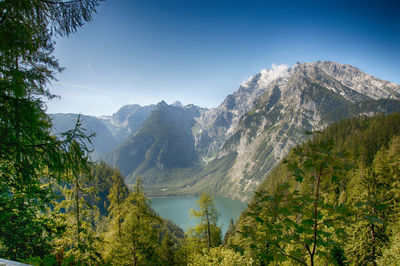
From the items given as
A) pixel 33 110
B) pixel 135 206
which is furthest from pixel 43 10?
pixel 135 206

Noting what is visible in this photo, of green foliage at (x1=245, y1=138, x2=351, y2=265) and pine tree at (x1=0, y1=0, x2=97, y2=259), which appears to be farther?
pine tree at (x1=0, y1=0, x2=97, y2=259)

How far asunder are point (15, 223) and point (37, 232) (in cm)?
78

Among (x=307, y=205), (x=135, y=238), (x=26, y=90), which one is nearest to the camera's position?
(x=307, y=205)

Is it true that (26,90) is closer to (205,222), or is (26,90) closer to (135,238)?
(135,238)

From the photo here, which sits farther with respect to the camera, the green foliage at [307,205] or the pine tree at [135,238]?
the pine tree at [135,238]

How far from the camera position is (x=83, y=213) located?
13008mm

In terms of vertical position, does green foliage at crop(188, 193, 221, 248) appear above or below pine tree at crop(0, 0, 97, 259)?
below

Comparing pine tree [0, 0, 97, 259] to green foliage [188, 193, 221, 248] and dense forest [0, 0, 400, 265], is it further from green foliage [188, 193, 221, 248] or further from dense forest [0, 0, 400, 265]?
green foliage [188, 193, 221, 248]

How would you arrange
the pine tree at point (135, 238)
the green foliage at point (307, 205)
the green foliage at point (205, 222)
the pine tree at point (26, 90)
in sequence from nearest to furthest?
1. the green foliage at point (307, 205)
2. the pine tree at point (26, 90)
3. the pine tree at point (135, 238)
4. the green foliage at point (205, 222)

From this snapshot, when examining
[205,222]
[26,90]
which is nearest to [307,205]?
[26,90]

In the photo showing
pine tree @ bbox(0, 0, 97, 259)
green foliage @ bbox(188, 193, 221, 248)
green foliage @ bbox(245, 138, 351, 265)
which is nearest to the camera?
green foliage @ bbox(245, 138, 351, 265)

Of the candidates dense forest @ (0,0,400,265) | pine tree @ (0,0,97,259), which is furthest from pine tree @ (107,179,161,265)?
pine tree @ (0,0,97,259)

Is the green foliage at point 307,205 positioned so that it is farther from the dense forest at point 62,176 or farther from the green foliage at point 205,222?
the green foliage at point 205,222

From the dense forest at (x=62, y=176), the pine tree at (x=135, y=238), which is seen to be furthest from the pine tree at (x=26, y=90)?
the pine tree at (x=135, y=238)
